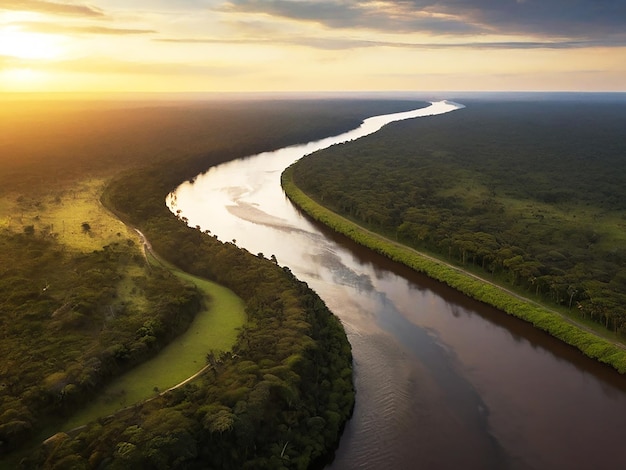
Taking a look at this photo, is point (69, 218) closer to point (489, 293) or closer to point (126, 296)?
point (126, 296)

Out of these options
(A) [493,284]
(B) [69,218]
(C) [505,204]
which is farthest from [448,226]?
(B) [69,218]

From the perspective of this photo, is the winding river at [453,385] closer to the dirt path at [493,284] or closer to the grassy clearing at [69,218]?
the dirt path at [493,284]

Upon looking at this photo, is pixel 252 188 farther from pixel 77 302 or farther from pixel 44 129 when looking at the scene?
pixel 44 129

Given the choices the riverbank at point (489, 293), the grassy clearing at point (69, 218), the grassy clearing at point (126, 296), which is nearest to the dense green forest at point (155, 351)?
the grassy clearing at point (126, 296)

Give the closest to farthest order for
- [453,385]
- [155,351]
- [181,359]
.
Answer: [181,359]
[155,351]
[453,385]

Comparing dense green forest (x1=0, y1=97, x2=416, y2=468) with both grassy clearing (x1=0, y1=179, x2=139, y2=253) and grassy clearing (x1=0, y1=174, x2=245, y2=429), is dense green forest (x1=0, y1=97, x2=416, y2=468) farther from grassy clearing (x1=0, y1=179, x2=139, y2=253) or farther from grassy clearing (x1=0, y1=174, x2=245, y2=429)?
grassy clearing (x1=0, y1=179, x2=139, y2=253)

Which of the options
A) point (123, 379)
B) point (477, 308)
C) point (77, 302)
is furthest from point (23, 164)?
point (477, 308)

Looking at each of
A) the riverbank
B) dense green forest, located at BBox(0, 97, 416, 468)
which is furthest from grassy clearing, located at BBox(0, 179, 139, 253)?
the riverbank

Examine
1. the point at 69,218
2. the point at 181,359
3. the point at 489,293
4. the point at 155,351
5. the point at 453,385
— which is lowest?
the point at 453,385
